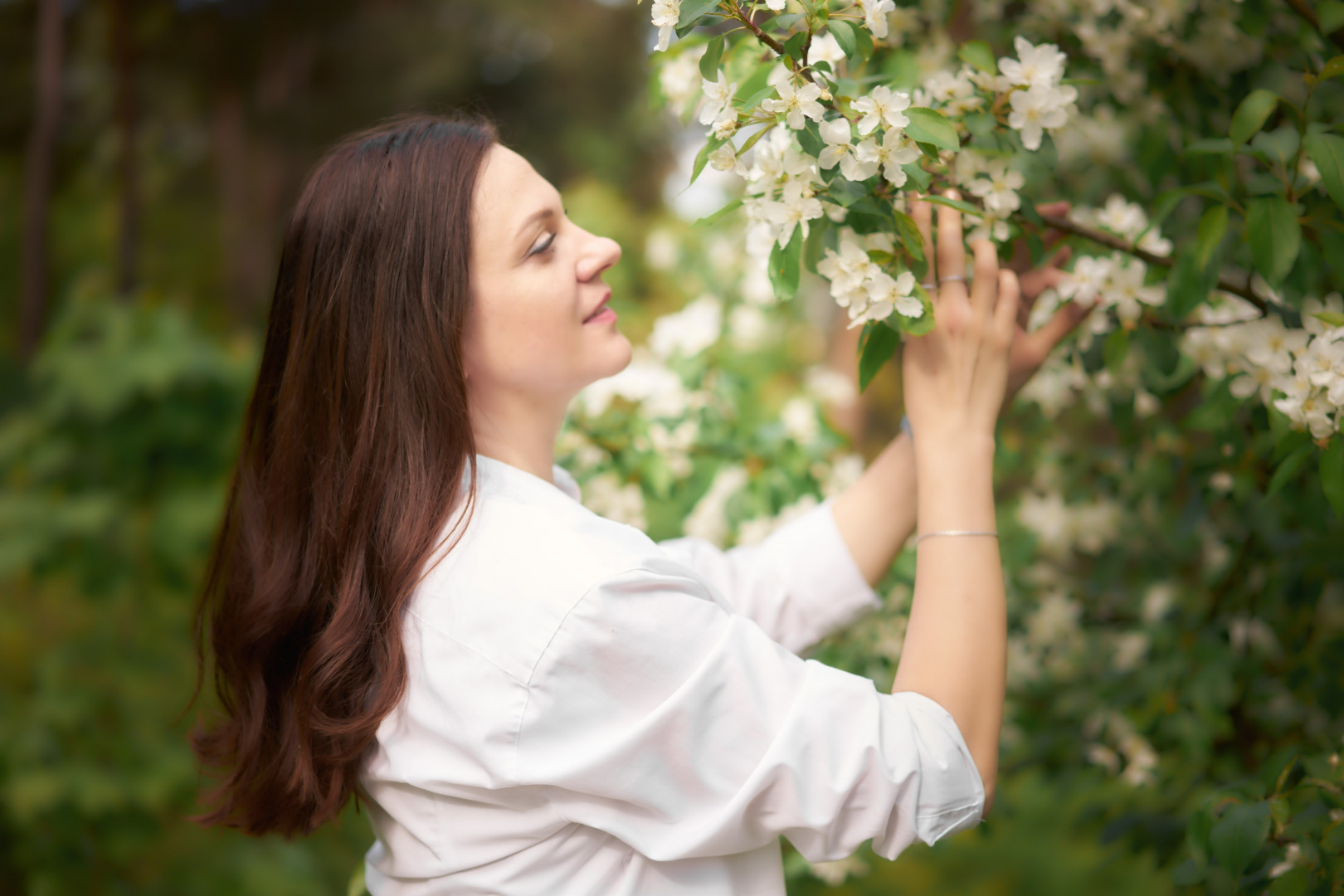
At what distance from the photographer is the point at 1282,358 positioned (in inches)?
47.0

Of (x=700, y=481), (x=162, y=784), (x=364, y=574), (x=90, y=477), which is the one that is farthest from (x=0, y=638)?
(x=364, y=574)

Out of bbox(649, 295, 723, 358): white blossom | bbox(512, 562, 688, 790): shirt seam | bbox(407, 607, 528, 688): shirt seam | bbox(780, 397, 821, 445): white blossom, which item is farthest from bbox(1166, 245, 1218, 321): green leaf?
bbox(649, 295, 723, 358): white blossom

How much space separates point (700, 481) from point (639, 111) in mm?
5177

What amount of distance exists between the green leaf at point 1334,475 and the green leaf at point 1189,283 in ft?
0.76

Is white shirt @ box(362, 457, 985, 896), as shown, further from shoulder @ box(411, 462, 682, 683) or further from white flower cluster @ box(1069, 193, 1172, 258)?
white flower cluster @ box(1069, 193, 1172, 258)

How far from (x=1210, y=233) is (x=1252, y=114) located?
137 mm

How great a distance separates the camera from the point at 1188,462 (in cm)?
185

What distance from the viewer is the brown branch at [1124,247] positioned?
131cm

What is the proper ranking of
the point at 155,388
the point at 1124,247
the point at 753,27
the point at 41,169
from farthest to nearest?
1. the point at 41,169
2. the point at 155,388
3. the point at 1124,247
4. the point at 753,27

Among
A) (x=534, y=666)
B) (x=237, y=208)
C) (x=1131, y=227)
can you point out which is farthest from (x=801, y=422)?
(x=237, y=208)

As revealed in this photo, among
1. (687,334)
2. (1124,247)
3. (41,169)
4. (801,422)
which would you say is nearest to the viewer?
(1124,247)

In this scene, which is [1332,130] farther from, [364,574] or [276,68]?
[276,68]

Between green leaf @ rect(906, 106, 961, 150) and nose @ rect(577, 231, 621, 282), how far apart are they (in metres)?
0.39

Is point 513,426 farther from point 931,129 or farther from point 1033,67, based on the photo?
point 1033,67
